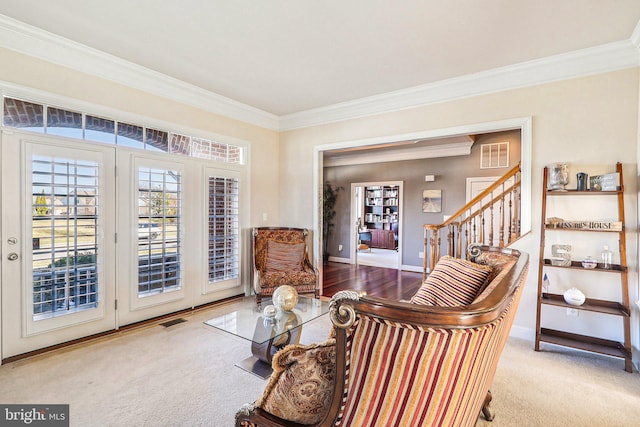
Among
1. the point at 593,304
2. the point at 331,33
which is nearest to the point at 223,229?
the point at 331,33

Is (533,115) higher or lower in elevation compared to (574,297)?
higher

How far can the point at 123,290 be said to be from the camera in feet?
10.7

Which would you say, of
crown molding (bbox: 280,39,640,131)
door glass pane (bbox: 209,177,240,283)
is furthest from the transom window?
crown molding (bbox: 280,39,640,131)

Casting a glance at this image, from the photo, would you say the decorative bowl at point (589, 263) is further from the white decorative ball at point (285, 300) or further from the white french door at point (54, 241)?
the white french door at point (54, 241)

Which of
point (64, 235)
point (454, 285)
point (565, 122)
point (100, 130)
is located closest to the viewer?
point (454, 285)

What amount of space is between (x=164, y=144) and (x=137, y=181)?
57 cm

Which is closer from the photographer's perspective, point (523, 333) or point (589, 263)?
point (589, 263)

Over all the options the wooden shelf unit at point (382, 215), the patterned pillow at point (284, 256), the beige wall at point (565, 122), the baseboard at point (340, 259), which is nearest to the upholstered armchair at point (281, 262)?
the patterned pillow at point (284, 256)

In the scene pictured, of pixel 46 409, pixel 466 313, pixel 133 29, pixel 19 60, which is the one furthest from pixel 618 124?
pixel 19 60

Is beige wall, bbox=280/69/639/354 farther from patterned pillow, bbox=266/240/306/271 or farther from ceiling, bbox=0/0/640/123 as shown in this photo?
patterned pillow, bbox=266/240/306/271

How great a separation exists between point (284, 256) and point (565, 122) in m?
3.42

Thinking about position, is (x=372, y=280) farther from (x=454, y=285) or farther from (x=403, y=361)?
(x=403, y=361)

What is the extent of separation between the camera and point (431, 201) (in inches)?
262

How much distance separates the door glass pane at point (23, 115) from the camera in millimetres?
2559
